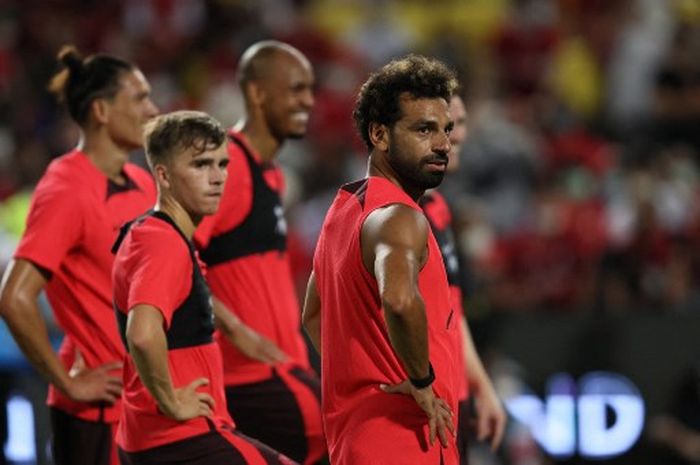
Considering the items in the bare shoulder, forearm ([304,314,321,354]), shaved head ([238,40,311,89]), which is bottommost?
forearm ([304,314,321,354])

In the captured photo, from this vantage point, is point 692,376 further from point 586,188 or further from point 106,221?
point 106,221

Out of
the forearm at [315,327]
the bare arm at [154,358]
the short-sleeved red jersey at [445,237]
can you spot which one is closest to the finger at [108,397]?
the bare arm at [154,358]

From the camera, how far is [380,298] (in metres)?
4.69

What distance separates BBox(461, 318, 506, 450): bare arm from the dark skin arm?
1924mm

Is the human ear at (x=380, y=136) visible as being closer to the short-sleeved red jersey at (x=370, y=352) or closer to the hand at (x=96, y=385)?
the short-sleeved red jersey at (x=370, y=352)

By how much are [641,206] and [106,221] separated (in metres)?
6.00

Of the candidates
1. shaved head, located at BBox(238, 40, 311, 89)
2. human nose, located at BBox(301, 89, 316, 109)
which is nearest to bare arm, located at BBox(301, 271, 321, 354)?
human nose, located at BBox(301, 89, 316, 109)

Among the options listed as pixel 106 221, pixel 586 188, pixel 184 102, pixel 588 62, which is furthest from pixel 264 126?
pixel 588 62

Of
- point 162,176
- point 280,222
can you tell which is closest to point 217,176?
point 162,176

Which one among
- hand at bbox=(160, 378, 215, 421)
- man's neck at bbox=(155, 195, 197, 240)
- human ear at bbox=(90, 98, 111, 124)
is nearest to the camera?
hand at bbox=(160, 378, 215, 421)

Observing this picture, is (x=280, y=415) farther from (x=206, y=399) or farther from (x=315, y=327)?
(x=206, y=399)

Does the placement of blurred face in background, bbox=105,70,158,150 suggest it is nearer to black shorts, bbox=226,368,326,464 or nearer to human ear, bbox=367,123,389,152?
black shorts, bbox=226,368,326,464

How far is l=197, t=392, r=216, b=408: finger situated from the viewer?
17.4 ft

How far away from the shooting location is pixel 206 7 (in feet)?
49.8
